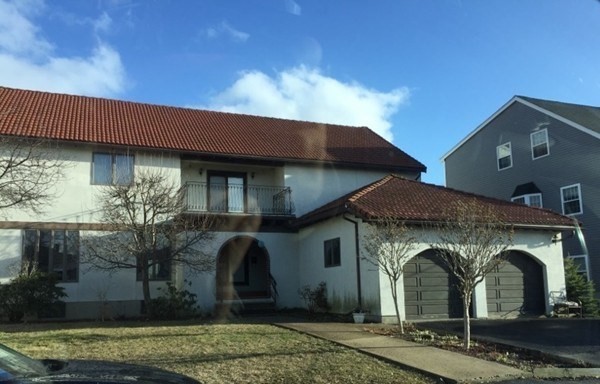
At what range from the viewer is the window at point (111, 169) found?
20031 mm

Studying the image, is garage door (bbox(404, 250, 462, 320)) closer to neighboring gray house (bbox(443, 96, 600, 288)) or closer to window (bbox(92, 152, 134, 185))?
neighboring gray house (bbox(443, 96, 600, 288))

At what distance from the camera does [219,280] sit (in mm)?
22828

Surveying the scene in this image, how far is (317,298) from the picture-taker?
19828 mm

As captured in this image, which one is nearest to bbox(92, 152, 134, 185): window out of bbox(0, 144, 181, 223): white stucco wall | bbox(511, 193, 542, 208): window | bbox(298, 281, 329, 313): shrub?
bbox(0, 144, 181, 223): white stucco wall

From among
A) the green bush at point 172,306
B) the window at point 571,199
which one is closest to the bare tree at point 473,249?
the green bush at point 172,306

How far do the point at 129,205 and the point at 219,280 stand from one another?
6.35 metres

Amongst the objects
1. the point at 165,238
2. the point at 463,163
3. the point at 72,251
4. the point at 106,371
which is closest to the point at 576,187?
the point at 463,163

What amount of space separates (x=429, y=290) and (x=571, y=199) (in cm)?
1264

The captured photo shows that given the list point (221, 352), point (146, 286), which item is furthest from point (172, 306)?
point (221, 352)

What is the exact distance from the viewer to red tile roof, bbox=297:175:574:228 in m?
17.0

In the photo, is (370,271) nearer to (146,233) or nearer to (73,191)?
(146,233)

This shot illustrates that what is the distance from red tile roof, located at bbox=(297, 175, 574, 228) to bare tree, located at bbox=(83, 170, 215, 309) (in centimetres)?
461

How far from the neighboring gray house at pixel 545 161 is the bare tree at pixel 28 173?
18.0 meters

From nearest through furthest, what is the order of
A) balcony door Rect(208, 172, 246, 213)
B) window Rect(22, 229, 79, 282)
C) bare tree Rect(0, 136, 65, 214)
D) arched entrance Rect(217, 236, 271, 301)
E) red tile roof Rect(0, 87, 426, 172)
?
bare tree Rect(0, 136, 65, 214), window Rect(22, 229, 79, 282), red tile roof Rect(0, 87, 426, 172), balcony door Rect(208, 172, 246, 213), arched entrance Rect(217, 236, 271, 301)
